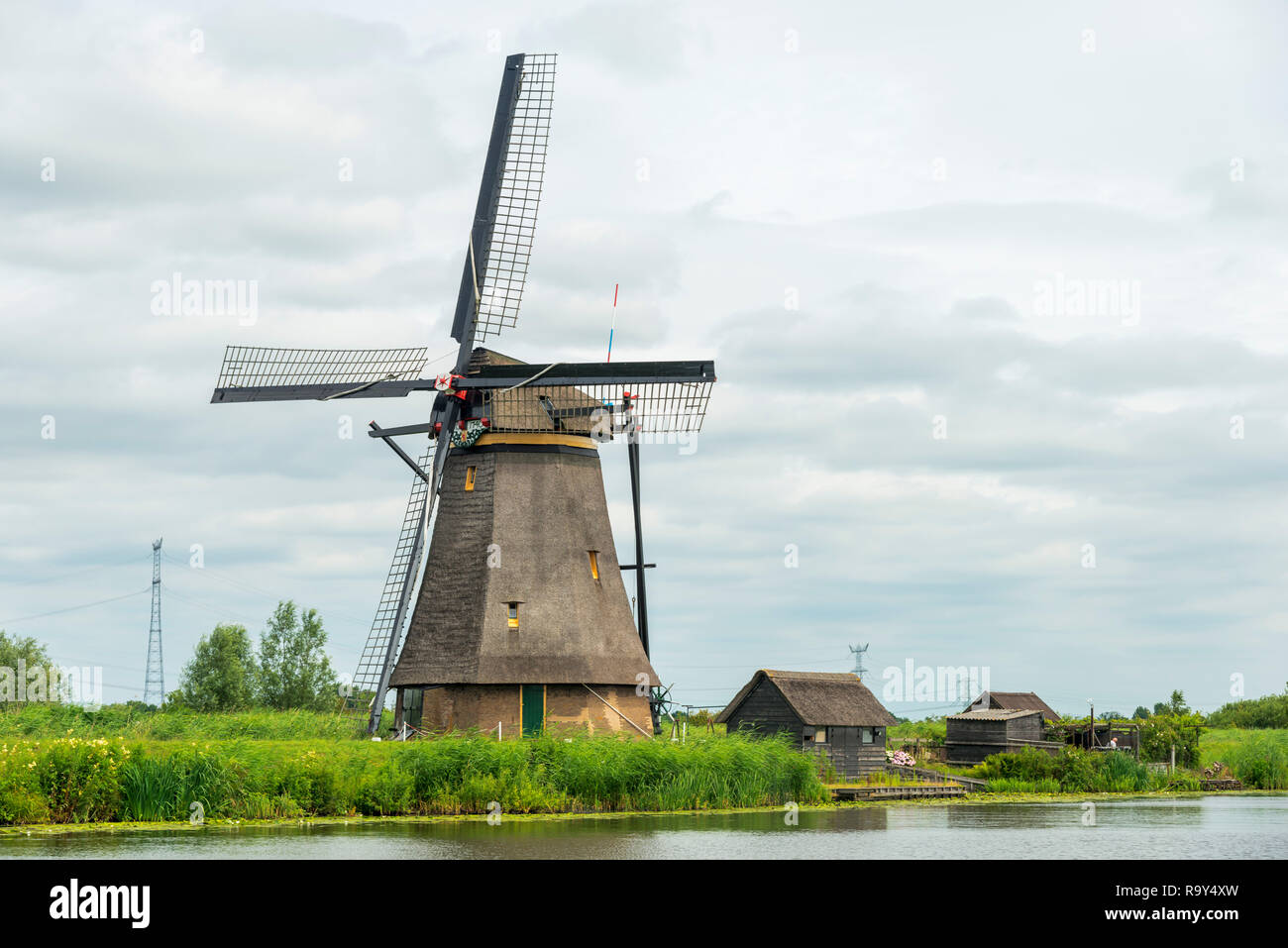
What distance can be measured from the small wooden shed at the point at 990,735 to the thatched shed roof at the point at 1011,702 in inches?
284

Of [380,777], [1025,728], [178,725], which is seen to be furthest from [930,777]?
[178,725]

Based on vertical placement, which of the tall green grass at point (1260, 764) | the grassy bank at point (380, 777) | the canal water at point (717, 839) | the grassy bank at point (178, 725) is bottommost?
the tall green grass at point (1260, 764)

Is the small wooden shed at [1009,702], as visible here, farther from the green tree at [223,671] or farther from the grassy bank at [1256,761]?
the green tree at [223,671]

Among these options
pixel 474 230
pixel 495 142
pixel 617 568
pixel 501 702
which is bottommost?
pixel 501 702

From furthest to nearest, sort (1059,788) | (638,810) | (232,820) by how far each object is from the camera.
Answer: (1059,788), (638,810), (232,820)

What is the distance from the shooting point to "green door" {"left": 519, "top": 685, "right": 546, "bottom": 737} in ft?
97.9

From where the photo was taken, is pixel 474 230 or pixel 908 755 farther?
pixel 908 755

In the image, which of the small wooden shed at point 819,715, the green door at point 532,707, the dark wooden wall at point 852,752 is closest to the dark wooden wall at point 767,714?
the small wooden shed at point 819,715

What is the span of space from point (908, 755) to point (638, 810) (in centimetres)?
1752

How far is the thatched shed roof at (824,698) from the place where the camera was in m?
34.5
